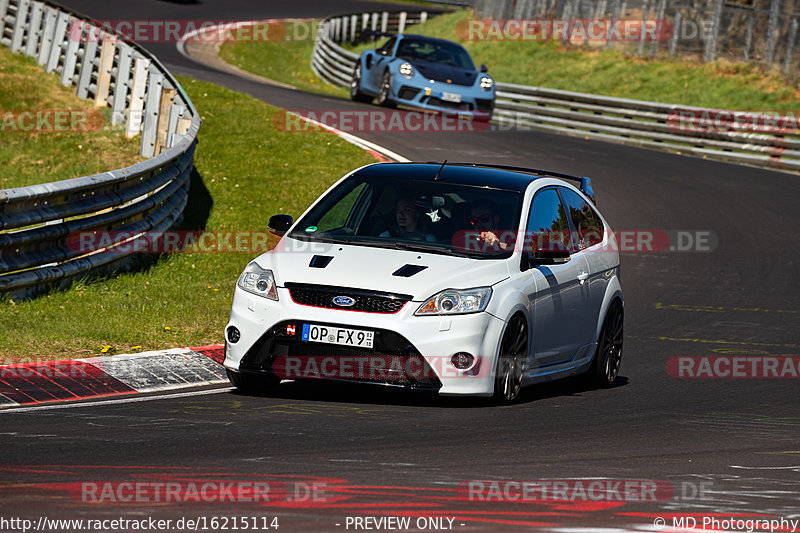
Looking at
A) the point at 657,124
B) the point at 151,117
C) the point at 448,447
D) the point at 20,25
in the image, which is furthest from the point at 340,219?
the point at 657,124

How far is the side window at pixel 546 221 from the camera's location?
30.5 feet

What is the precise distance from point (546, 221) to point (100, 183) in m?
4.65

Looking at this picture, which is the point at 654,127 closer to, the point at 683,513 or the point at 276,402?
the point at 276,402

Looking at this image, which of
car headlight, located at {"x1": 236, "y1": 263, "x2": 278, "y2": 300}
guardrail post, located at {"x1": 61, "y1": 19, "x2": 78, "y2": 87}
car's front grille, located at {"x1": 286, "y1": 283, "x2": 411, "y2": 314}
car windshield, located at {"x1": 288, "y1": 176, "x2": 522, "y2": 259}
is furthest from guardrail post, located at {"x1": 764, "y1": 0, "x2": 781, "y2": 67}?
car's front grille, located at {"x1": 286, "y1": 283, "x2": 411, "y2": 314}

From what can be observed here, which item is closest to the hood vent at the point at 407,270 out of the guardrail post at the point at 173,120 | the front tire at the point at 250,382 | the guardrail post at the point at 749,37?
A: the front tire at the point at 250,382

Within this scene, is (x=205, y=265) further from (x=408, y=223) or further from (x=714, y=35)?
(x=714, y=35)

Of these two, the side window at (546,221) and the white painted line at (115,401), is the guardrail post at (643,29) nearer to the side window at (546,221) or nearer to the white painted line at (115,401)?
the side window at (546,221)

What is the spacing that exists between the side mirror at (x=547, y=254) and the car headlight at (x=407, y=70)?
18494 millimetres

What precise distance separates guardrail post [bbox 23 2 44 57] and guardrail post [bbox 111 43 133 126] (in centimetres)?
596

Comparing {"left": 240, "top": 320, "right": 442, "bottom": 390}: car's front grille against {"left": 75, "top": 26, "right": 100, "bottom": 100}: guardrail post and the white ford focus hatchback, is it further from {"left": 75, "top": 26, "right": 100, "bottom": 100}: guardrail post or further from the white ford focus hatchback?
{"left": 75, "top": 26, "right": 100, "bottom": 100}: guardrail post

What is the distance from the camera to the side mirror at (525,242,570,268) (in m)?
9.02

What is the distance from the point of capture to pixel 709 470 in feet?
23.1

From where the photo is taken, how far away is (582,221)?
1020 centimetres

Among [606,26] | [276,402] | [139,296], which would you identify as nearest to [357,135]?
[139,296]
